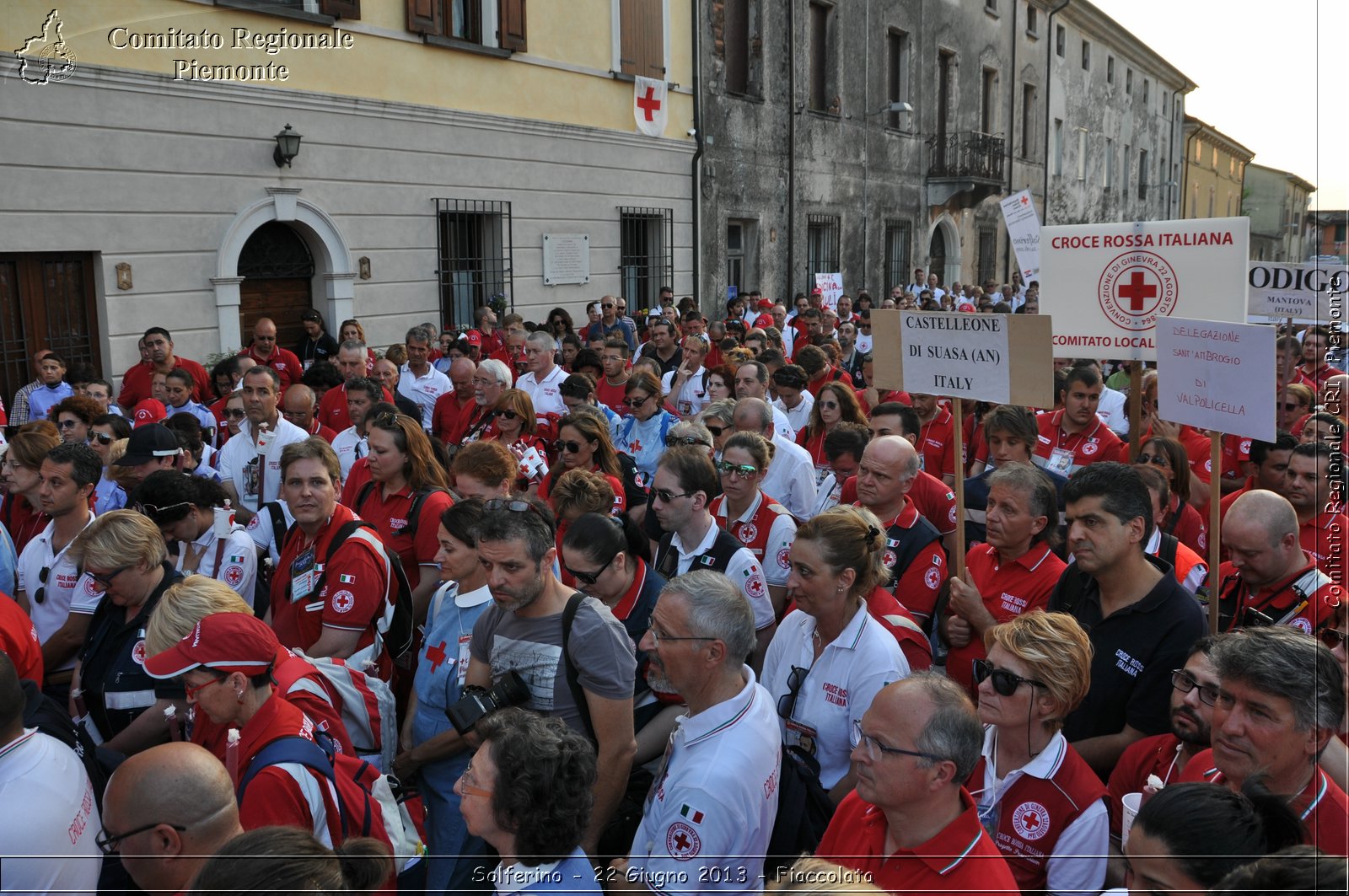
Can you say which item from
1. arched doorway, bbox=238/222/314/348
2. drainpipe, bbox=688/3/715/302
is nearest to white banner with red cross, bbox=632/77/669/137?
drainpipe, bbox=688/3/715/302

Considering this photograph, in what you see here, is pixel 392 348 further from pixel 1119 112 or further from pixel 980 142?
pixel 1119 112

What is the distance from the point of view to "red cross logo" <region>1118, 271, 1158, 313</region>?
570 centimetres

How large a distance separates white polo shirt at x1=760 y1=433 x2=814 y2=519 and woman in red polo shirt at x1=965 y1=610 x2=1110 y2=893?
9.77ft

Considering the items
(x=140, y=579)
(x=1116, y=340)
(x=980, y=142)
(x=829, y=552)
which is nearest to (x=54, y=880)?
(x=140, y=579)

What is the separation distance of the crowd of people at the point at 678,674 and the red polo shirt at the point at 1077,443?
63cm

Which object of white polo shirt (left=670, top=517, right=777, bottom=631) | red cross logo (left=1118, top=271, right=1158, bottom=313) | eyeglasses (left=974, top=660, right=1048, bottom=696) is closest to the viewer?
eyeglasses (left=974, top=660, right=1048, bottom=696)

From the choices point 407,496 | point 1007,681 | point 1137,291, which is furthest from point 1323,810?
point 407,496

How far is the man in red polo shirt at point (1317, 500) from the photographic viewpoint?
4.44m

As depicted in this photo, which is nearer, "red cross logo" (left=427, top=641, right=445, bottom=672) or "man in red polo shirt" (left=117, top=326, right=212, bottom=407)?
"red cross logo" (left=427, top=641, right=445, bottom=672)

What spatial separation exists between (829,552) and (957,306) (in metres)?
19.4

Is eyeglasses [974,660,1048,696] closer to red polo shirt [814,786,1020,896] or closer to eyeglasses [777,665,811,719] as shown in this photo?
red polo shirt [814,786,1020,896]

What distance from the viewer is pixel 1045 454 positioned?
7062 millimetres

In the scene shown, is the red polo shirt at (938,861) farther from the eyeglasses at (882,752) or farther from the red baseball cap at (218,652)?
the red baseball cap at (218,652)

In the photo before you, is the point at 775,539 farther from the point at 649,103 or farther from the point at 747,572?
the point at 649,103
